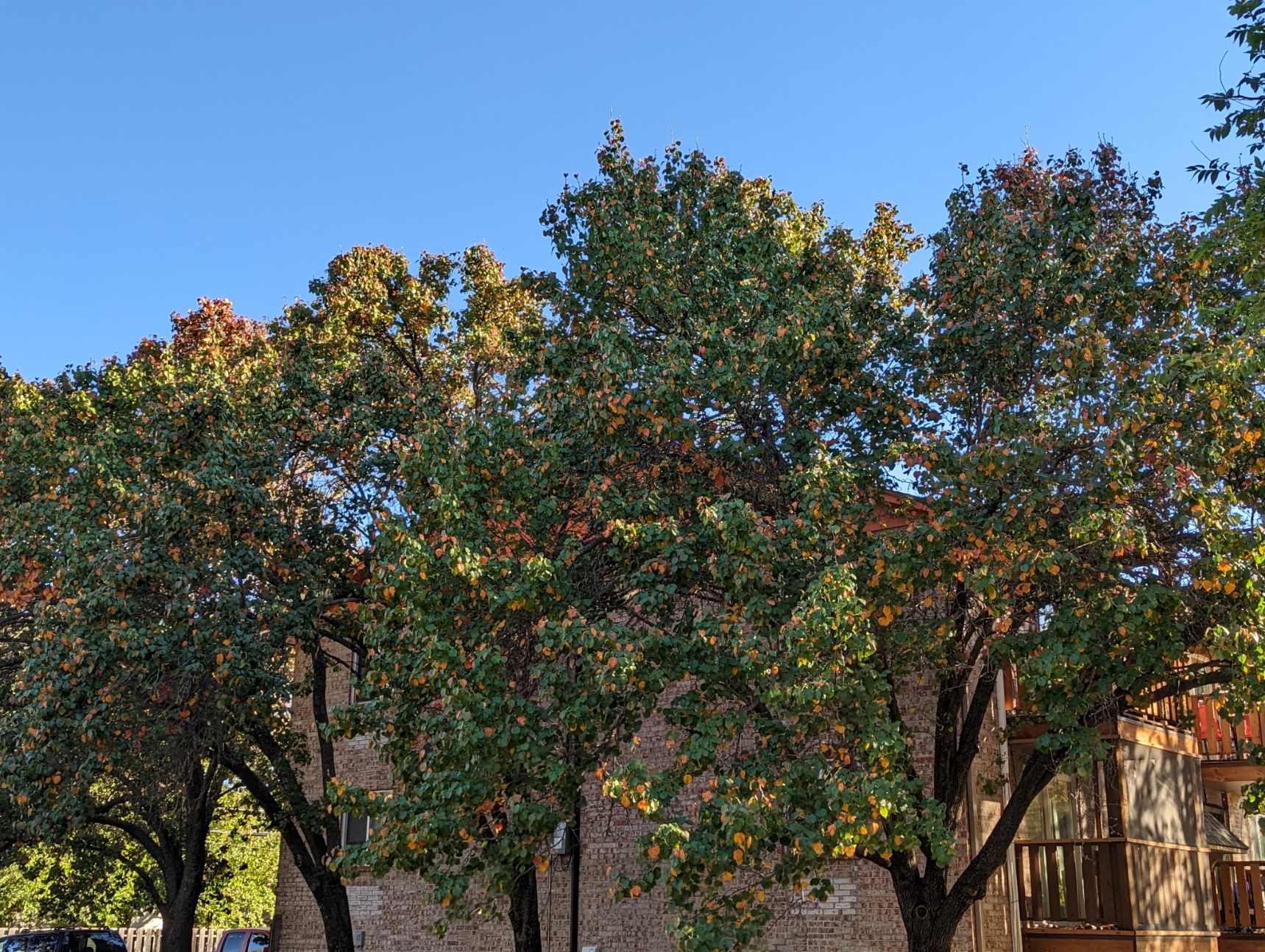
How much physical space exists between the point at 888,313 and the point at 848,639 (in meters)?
5.06

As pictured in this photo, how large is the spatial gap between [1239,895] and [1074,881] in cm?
418

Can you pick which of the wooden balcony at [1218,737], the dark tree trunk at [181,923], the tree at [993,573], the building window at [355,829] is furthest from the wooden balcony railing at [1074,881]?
the dark tree trunk at [181,923]

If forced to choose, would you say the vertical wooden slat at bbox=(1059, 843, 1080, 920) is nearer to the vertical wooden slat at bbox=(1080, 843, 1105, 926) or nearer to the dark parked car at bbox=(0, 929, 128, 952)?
the vertical wooden slat at bbox=(1080, 843, 1105, 926)

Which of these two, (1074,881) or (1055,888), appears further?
(1055,888)

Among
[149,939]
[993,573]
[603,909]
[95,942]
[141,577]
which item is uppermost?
[141,577]

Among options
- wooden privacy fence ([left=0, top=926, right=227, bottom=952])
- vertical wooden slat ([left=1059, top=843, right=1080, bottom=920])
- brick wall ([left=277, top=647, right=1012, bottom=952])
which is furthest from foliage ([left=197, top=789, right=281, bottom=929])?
vertical wooden slat ([left=1059, top=843, right=1080, bottom=920])

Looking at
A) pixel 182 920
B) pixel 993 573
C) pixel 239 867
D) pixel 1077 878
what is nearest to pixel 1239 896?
pixel 1077 878

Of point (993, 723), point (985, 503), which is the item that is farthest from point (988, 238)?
point (993, 723)

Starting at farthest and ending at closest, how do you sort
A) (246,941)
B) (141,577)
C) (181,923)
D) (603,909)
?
1. (246,941)
2. (181,923)
3. (603,909)
4. (141,577)

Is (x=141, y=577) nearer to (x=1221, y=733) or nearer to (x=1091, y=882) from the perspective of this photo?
(x=1091, y=882)

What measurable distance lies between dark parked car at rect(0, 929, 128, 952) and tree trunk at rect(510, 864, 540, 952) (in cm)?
1457

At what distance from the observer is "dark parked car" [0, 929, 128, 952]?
2486cm

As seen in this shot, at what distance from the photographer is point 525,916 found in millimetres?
15484

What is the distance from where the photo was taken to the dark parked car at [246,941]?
26.7 meters
